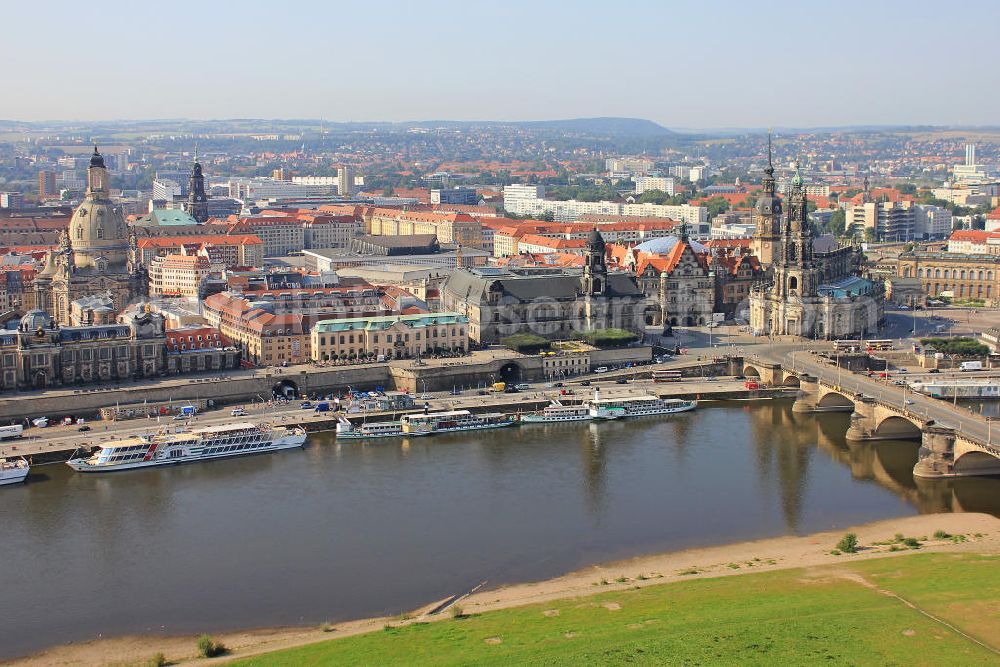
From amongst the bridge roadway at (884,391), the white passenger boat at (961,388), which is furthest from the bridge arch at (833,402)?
the white passenger boat at (961,388)

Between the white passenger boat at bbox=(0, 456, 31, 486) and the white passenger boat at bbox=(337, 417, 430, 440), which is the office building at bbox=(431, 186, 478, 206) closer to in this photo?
the white passenger boat at bbox=(337, 417, 430, 440)

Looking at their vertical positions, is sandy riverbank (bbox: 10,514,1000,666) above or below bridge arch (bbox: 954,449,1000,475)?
below

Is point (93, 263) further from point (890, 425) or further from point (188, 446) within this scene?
point (890, 425)

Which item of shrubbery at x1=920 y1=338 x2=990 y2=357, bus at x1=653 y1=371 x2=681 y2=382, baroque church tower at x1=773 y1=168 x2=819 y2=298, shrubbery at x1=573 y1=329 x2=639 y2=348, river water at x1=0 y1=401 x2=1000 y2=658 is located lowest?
river water at x1=0 y1=401 x2=1000 y2=658

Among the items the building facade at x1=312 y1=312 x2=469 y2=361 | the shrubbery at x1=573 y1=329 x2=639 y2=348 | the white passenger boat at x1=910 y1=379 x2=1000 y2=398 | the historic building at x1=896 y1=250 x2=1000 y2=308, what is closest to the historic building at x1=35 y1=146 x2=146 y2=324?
the building facade at x1=312 y1=312 x2=469 y2=361

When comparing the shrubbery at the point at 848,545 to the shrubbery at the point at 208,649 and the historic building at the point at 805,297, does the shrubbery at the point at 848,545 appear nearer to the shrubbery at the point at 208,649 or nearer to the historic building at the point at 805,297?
the shrubbery at the point at 208,649

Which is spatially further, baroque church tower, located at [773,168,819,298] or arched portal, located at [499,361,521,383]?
baroque church tower, located at [773,168,819,298]
